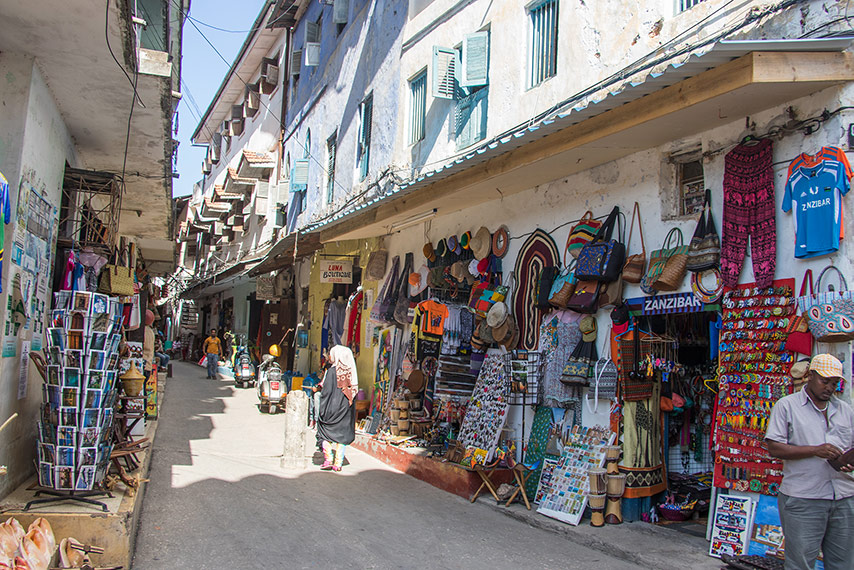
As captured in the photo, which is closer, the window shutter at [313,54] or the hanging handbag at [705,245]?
the hanging handbag at [705,245]

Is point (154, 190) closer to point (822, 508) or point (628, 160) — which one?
point (628, 160)

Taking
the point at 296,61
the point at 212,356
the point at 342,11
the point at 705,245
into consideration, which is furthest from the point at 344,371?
the point at 212,356

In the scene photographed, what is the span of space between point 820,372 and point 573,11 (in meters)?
6.11

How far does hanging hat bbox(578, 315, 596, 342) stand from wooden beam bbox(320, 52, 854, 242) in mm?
1840

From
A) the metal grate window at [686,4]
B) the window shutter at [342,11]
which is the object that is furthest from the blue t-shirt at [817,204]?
the window shutter at [342,11]

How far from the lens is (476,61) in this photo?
435 inches

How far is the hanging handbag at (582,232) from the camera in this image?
778 centimetres

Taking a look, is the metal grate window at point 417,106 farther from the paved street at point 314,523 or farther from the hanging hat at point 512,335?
the paved street at point 314,523

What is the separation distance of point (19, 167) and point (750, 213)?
639 centimetres

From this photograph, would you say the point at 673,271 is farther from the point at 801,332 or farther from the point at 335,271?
the point at 335,271

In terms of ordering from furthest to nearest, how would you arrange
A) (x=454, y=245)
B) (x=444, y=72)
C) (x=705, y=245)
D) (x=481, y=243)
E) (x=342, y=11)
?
(x=342, y=11) < (x=444, y=72) < (x=454, y=245) < (x=481, y=243) < (x=705, y=245)

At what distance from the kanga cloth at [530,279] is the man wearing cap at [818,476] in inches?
159

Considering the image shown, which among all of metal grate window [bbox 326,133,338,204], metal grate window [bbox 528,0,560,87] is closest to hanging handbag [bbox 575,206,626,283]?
metal grate window [bbox 528,0,560,87]

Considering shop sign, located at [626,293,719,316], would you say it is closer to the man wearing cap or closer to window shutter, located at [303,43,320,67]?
the man wearing cap
